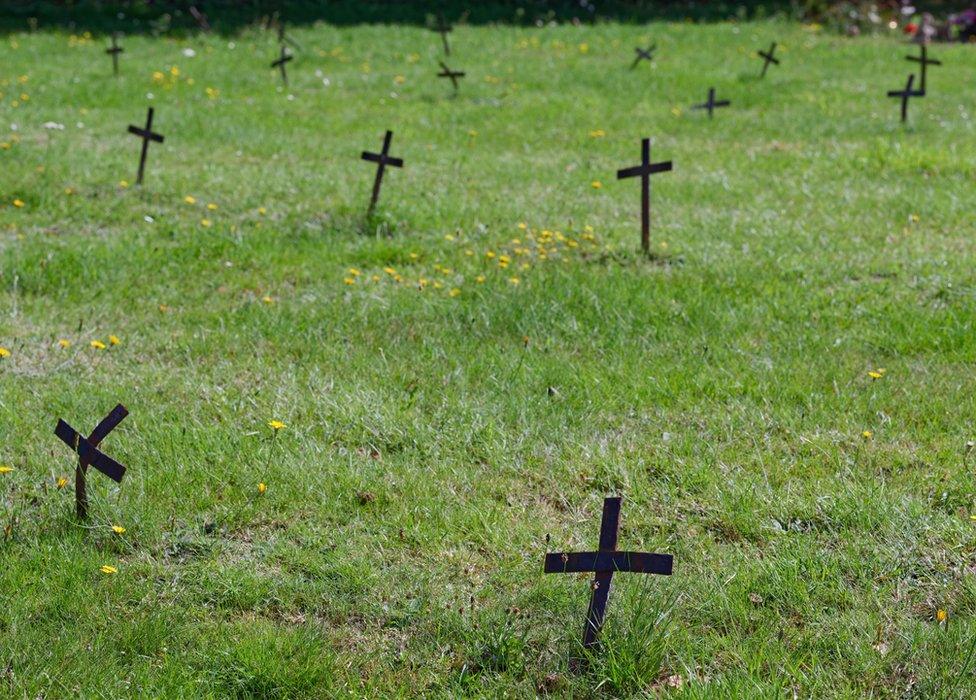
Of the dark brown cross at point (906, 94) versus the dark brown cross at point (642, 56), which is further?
the dark brown cross at point (642, 56)

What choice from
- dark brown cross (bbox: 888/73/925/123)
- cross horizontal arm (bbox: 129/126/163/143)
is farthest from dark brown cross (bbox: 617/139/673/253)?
dark brown cross (bbox: 888/73/925/123)

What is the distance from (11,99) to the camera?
12.6 meters

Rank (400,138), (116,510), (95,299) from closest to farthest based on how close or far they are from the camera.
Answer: (116,510)
(95,299)
(400,138)

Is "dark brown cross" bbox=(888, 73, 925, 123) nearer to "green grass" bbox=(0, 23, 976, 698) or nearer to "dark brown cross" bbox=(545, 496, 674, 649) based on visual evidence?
"green grass" bbox=(0, 23, 976, 698)

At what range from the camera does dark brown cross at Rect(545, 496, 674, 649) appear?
3.29 metres

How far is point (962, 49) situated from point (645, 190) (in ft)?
39.5

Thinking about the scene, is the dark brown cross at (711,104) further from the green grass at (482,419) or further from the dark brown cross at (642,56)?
the dark brown cross at (642,56)

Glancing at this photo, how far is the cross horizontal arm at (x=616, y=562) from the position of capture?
3283 millimetres

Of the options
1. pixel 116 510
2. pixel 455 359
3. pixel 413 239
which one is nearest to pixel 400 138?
pixel 413 239

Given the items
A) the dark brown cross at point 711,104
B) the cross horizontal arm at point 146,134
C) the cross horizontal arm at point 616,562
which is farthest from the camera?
the dark brown cross at point 711,104

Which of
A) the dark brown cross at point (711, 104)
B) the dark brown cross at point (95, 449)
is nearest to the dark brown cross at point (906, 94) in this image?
the dark brown cross at point (711, 104)

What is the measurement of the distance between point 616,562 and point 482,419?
1.65 m

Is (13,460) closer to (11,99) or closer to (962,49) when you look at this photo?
(11,99)

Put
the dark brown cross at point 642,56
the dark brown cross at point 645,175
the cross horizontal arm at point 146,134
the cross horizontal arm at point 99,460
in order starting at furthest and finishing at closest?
the dark brown cross at point 642,56
the cross horizontal arm at point 146,134
the dark brown cross at point 645,175
the cross horizontal arm at point 99,460
